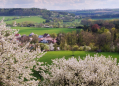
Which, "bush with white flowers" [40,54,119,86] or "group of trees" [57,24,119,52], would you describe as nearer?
"bush with white flowers" [40,54,119,86]

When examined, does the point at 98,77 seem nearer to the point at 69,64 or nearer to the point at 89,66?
the point at 89,66

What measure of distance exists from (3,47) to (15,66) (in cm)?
142

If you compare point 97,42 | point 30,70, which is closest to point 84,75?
point 30,70

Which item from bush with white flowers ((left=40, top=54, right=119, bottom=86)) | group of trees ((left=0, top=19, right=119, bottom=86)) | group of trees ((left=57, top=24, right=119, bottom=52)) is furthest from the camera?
group of trees ((left=57, top=24, right=119, bottom=52))

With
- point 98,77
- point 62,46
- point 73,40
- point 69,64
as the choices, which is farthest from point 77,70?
point 73,40

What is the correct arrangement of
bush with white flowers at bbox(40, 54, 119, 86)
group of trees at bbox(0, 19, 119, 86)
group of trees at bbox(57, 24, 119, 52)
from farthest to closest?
group of trees at bbox(57, 24, 119, 52)
bush with white flowers at bbox(40, 54, 119, 86)
group of trees at bbox(0, 19, 119, 86)

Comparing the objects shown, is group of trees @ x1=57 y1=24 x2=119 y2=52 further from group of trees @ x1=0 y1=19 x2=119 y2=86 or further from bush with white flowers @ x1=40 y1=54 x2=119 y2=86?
group of trees @ x1=0 y1=19 x2=119 y2=86

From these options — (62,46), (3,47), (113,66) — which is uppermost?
(3,47)

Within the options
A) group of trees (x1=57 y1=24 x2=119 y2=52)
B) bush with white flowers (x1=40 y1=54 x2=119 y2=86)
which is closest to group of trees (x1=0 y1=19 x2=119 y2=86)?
bush with white flowers (x1=40 y1=54 x2=119 y2=86)

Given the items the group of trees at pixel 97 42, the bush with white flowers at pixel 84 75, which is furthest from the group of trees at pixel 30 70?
the group of trees at pixel 97 42

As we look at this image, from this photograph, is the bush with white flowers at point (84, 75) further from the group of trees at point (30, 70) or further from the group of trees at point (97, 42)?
the group of trees at point (97, 42)

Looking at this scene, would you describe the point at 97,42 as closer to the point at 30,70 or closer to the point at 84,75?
the point at 84,75

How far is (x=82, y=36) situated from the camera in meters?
61.5

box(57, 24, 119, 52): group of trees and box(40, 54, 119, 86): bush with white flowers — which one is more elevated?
box(40, 54, 119, 86): bush with white flowers
